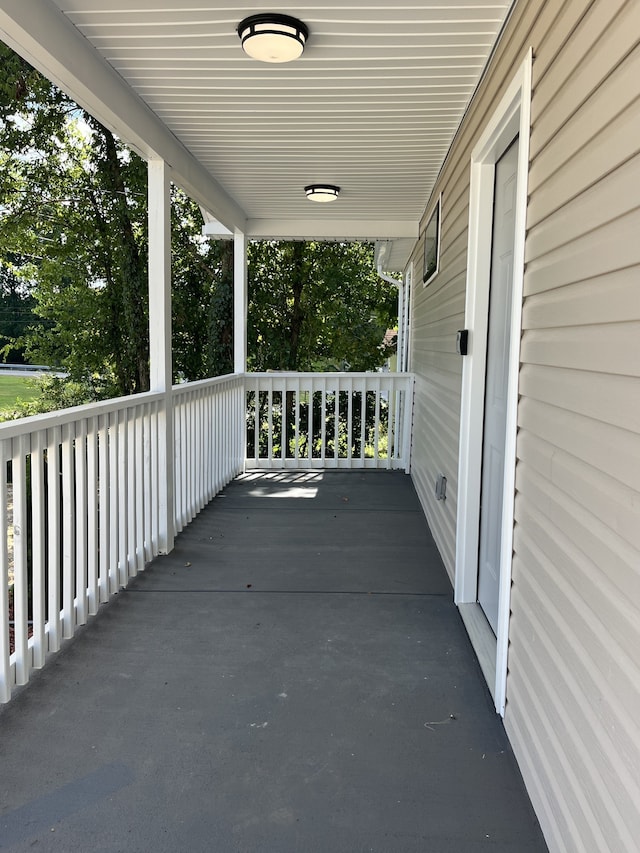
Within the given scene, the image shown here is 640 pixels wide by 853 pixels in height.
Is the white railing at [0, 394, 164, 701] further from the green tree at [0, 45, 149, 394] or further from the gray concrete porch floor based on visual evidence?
the green tree at [0, 45, 149, 394]

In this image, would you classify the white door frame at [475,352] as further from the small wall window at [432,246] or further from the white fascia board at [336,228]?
the white fascia board at [336,228]

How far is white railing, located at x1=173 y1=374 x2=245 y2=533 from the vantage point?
4.23 metres

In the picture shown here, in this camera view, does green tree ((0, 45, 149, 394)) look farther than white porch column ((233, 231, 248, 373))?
Yes

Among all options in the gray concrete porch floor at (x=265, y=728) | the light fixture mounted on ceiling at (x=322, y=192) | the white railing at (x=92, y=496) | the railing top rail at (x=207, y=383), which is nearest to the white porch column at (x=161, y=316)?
the white railing at (x=92, y=496)

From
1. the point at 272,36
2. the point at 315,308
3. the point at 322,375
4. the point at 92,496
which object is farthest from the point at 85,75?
the point at 315,308

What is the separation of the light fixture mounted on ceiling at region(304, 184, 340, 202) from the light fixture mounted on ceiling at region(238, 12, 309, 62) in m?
2.38

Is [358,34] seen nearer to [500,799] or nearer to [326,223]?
[500,799]

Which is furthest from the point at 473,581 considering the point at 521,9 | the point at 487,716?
the point at 521,9

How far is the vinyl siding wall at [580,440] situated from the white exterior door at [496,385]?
60 centimetres

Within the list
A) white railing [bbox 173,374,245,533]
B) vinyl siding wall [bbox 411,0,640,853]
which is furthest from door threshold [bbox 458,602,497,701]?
white railing [bbox 173,374,245,533]

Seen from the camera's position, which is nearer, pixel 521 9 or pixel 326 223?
pixel 521 9

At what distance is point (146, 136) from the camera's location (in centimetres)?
338

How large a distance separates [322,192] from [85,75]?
2578mm

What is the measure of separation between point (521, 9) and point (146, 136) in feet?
6.64
